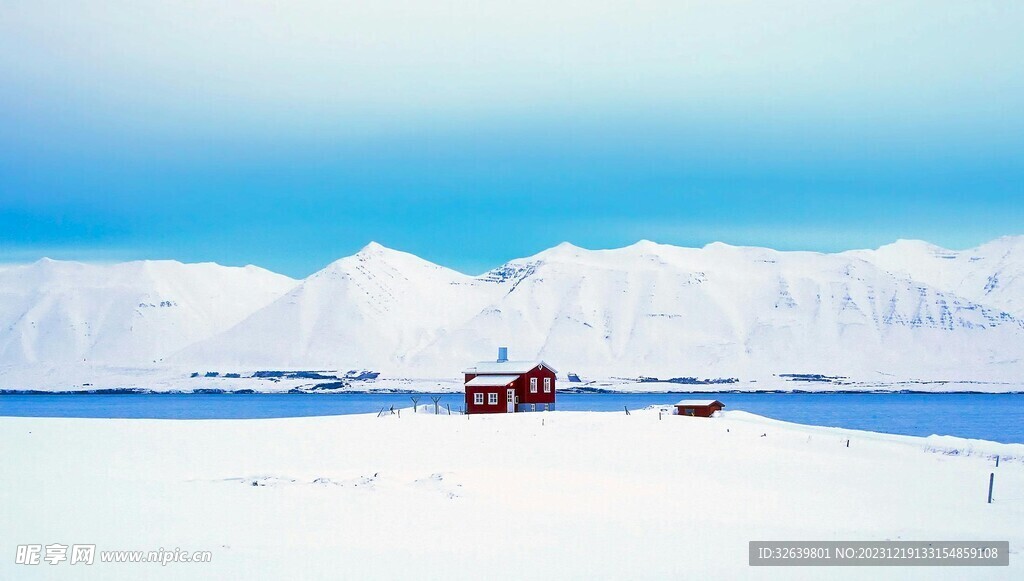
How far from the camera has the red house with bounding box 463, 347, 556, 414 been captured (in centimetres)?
6209

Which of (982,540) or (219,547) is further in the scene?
(982,540)

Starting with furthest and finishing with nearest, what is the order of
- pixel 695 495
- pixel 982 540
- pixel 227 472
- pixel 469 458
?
pixel 469 458 → pixel 227 472 → pixel 695 495 → pixel 982 540

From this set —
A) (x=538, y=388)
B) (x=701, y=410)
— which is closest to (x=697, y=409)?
(x=701, y=410)

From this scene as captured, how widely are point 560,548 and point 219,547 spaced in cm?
590

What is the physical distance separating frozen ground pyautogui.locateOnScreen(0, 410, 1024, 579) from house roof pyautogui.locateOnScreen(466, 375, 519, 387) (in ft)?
62.7

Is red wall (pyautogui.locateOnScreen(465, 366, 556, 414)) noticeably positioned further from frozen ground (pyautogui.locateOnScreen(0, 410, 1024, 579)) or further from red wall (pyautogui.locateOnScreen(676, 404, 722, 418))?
frozen ground (pyautogui.locateOnScreen(0, 410, 1024, 579))

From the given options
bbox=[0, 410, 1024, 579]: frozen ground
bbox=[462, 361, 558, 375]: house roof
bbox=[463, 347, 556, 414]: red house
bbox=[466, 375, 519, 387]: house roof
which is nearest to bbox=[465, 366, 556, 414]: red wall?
bbox=[463, 347, 556, 414]: red house

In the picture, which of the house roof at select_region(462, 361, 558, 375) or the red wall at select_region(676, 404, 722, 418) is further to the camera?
the house roof at select_region(462, 361, 558, 375)

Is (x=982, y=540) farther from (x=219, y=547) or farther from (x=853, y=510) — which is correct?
(x=219, y=547)

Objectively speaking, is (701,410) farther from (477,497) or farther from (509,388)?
(477,497)

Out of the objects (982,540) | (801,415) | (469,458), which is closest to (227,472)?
(469,458)

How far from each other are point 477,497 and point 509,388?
39.4 meters

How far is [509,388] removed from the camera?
6247cm

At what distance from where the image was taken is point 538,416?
48.3m
